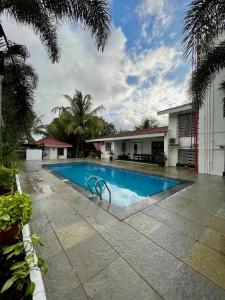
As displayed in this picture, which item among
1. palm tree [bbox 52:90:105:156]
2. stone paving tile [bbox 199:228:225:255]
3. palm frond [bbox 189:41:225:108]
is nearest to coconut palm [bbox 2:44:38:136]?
palm frond [bbox 189:41:225:108]

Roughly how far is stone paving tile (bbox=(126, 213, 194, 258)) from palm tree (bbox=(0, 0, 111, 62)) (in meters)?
5.38

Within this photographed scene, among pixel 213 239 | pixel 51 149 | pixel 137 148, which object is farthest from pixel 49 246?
pixel 51 149

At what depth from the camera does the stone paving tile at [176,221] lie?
3562 millimetres

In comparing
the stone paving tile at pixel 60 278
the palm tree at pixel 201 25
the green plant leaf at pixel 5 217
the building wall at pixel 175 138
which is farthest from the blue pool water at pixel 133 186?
the palm tree at pixel 201 25

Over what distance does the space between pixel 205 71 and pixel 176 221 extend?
6801 millimetres

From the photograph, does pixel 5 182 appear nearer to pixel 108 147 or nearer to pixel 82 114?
pixel 108 147

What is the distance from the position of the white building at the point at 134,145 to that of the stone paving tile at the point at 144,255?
13.0m

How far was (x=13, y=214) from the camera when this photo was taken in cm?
223

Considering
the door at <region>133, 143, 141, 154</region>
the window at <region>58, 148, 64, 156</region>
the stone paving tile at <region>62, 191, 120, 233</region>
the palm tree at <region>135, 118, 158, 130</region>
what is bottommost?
the stone paving tile at <region>62, 191, 120, 233</region>

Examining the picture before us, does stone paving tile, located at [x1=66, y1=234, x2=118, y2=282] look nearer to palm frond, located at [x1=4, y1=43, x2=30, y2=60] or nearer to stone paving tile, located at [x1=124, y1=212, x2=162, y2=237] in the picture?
stone paving tile, located at [x1=124, y1=212, x2=162, y2=237]

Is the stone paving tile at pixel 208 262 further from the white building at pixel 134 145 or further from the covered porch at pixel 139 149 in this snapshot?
the covered porch at pixel 139 149

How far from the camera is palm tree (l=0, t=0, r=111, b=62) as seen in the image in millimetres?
4586

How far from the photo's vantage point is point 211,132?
1112 cm

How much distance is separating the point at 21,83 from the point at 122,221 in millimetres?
7022
